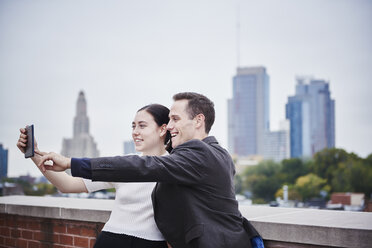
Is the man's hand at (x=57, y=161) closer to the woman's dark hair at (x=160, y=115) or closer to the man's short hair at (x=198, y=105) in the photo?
the man's short hair at (x=198, y=105)

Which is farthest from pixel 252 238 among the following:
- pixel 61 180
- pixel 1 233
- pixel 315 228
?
pixel 1 233

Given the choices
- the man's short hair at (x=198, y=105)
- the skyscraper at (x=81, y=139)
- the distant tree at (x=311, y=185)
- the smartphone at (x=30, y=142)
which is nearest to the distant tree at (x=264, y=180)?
the distant tree at (x=311, y=185)

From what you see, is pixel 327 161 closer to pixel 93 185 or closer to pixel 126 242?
pixel 93 185

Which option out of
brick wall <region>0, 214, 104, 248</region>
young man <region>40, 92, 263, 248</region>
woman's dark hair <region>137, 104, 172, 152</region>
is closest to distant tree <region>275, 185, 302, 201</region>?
brick wall <region>0, 214, 104, 248</region>

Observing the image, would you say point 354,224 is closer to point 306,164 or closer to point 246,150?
point 306,164

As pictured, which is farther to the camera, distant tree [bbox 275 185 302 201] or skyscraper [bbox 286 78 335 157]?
skyscraper [bbox 286 78 335 157]

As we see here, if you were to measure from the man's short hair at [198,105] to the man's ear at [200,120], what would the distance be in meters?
0.01

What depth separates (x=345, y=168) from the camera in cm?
7288

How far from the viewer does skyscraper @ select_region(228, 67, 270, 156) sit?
5797 inches

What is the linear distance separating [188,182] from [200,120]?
42 cm

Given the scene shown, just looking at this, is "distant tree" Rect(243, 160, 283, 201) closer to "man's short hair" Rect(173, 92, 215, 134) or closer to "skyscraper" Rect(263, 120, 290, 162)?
"skyscraper" Rect(263, 120, 290, 162)

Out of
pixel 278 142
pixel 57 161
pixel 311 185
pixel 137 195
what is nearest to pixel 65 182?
pixel 137 195

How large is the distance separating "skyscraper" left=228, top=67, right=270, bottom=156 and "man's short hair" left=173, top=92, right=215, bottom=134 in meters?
145

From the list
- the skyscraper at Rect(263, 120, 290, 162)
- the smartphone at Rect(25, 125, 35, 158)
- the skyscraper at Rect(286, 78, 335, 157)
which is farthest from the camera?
the skyscraper at Rect(263, 120, 290, 162)
